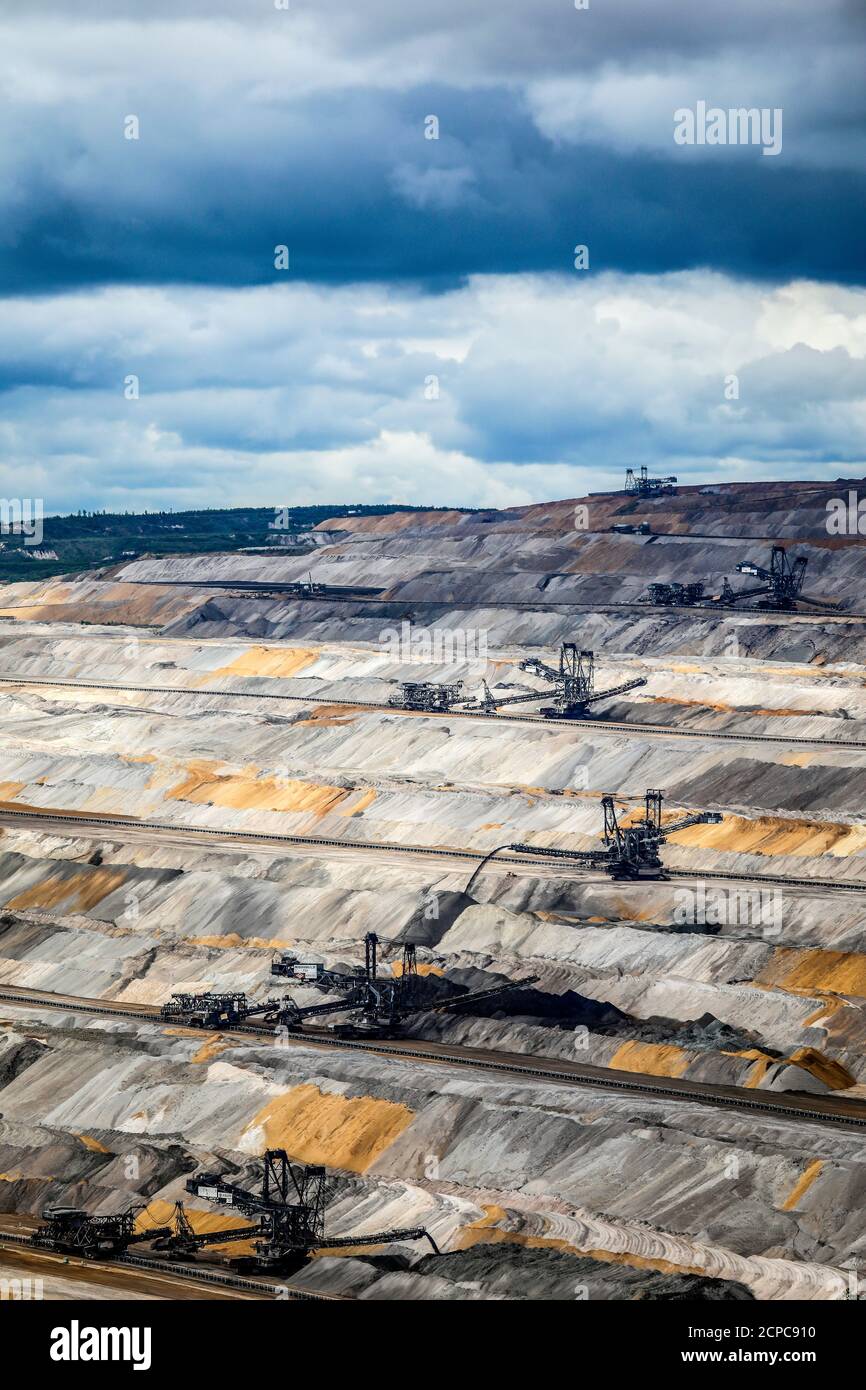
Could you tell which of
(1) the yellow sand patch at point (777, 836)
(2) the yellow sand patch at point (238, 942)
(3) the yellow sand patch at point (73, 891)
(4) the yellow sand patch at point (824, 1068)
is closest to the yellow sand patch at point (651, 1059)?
(4) the yellow sand patch at point (824, 1068)

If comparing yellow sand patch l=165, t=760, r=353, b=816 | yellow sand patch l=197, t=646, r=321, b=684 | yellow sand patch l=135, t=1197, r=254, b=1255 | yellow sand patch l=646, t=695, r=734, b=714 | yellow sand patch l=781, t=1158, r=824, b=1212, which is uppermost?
yellow sand patch l=197, t=646, r=321, b=684

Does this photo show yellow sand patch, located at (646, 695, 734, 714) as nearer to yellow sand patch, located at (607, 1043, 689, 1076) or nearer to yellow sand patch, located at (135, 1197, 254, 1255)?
yellow sand patch, located at (607, 1043, 689, 1076)

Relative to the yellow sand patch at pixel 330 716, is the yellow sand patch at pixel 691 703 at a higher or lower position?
higher

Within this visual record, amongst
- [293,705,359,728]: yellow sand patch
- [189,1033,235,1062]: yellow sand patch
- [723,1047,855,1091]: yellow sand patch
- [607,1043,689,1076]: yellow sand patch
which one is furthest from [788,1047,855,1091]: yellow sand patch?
[293,705,359,728]: yellow sand patch

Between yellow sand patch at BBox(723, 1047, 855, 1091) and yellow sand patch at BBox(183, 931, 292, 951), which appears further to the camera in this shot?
yellow sand patch at BBox(183, 931, 292, 951)

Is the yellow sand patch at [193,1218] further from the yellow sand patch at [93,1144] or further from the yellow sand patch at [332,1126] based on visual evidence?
the yellow sand patch at [93,1144]
